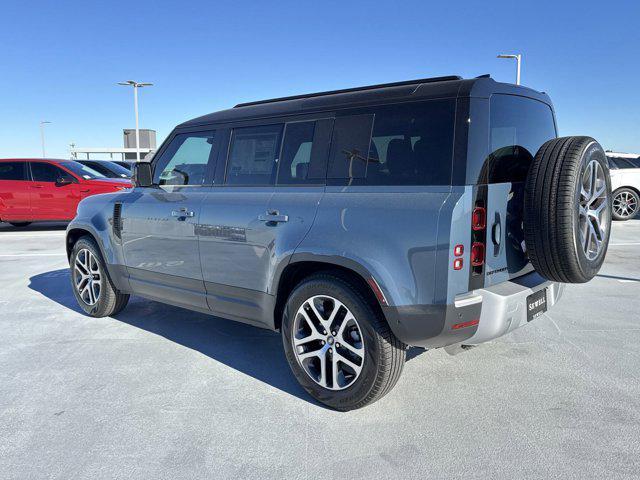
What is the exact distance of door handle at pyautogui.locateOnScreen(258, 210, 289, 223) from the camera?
3340 millimetres

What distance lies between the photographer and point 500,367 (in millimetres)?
3758

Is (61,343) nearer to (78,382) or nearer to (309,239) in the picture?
(78,382)

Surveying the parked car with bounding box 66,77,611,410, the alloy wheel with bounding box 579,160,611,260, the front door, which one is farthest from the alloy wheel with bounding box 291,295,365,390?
the alloy wheel with bounding box 579,160,611,260

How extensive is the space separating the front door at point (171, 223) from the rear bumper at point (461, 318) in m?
1.79

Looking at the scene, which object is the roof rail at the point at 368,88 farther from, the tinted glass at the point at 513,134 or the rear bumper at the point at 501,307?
the rear bumper at the point at 501,307

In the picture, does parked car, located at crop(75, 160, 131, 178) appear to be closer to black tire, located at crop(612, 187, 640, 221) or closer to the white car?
the white car

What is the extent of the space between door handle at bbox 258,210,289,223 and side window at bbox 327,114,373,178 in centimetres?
39

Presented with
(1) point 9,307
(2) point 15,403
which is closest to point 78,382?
(2) point 15,403

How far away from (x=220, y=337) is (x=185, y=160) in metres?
1.53

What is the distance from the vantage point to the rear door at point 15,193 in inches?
476

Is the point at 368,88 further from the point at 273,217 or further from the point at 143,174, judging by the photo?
the point at 143,174

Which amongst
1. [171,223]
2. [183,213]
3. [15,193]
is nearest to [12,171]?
[15,193]

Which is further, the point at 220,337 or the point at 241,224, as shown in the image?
the point at 220,337

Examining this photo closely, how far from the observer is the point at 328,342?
10.5ft
